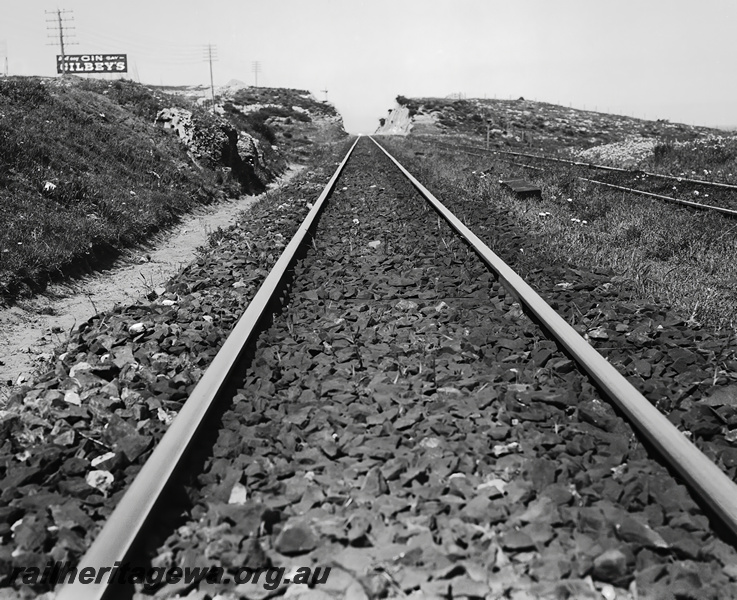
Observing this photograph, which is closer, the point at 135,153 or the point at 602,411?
the point at 602,411

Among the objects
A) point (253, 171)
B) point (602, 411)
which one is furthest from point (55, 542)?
point (253, 171)

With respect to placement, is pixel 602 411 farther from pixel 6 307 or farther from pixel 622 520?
pixel 6 307

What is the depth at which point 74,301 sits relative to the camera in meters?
5.62

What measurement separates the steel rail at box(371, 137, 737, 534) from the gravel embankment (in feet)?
0.26

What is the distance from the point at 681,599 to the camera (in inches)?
67.4

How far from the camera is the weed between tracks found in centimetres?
481

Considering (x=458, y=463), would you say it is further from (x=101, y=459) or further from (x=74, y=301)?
(x=74, y=301)

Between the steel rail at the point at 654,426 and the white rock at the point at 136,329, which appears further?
the white rock at the point at 136,329

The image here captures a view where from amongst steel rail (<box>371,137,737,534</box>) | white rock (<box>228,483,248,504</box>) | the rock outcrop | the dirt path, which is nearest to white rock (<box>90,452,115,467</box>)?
white rock (<box>228,483,248,504</box>)

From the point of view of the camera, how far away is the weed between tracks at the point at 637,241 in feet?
15.8

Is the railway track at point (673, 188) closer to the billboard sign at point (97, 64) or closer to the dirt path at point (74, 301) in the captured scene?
the dirt path at point (74, 301)

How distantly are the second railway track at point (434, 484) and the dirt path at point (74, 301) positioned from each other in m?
2.03

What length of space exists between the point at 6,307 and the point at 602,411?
16.6ft

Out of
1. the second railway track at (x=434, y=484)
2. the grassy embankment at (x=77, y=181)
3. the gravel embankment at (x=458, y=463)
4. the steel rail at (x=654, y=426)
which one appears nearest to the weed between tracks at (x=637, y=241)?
the gravel embankment at (x=458, y=463)
